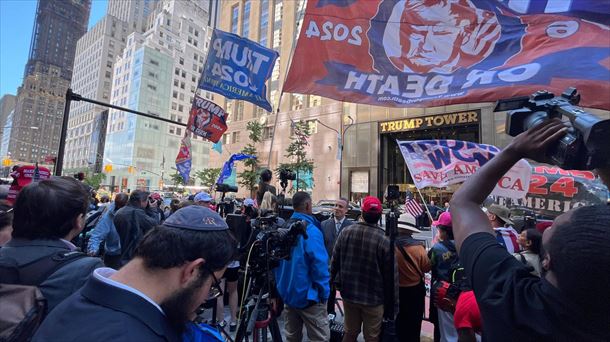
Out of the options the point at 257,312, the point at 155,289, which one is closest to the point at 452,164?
the point at 257,312

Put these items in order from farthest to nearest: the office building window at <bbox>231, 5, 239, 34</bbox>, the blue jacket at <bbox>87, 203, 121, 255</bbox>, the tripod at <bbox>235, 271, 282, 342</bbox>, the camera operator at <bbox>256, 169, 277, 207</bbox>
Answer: the office building window at <bbox>231, 5, 239, 34</bbox>, the camera operator at <bbox>256, 169, 277, 207</bbox>, the blue jacket at <bbox>87, 203, 121, 255</bbox>, the tripod at <bbox>235, 271, 282, 342</bbox>

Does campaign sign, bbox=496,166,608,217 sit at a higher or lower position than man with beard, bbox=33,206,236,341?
higher

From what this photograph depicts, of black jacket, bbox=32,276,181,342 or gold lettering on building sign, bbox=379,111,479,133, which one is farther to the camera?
gold lettering on building sign, bbox=379,111,479,133

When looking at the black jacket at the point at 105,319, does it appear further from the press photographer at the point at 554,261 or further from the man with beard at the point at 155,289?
the press photographer at the point at 554,261

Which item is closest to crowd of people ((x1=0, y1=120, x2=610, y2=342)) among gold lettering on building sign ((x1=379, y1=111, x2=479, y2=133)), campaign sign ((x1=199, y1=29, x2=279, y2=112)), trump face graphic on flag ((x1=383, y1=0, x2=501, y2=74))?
trump face graphic on flag ((x1=383, y1=0, x2=501, y2=74))

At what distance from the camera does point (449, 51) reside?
3.92 m

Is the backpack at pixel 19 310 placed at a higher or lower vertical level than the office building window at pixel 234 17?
lower

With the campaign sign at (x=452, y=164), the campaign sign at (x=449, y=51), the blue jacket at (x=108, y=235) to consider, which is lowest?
the blue jacket at (x=108, y=235)

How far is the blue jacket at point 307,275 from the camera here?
3684 millimetres

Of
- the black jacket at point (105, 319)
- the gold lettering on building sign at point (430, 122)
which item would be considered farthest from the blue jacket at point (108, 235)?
the gold lettering on building sign at point (430, 122)

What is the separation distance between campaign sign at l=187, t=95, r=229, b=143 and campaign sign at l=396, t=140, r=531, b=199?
20.6 feet

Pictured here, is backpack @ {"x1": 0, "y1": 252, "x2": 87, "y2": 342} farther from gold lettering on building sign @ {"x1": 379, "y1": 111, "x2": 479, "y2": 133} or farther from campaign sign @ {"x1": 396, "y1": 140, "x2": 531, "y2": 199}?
gold lettering on building sign @ {"x1": 379, "y1": 111, "x2": 479, "y2": 133}

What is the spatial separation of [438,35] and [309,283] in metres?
3.38

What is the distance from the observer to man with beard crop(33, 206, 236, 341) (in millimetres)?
979
